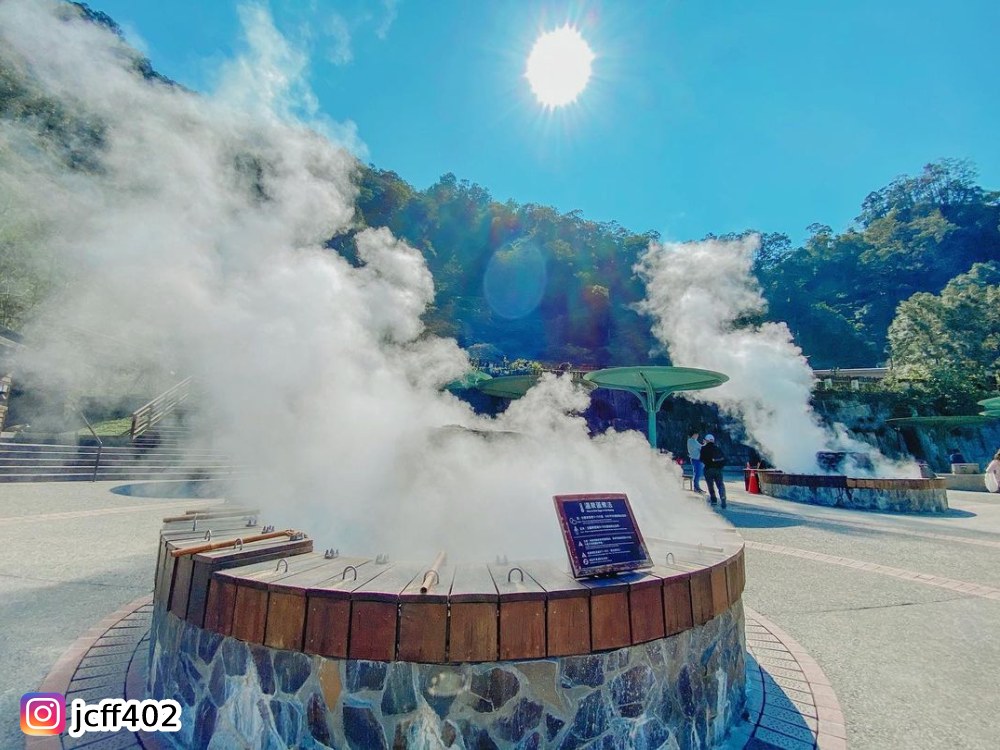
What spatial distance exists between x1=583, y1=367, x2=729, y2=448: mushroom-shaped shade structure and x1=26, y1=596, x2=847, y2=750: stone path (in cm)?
1036

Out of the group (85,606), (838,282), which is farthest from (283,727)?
(838,282)

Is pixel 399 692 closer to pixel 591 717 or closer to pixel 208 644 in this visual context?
pixel 591 717

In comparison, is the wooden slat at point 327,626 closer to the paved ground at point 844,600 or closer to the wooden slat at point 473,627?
the wooden slat at point 473,627

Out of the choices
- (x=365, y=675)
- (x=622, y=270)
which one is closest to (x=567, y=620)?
(x=365, y=675)

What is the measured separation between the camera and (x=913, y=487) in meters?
9.49

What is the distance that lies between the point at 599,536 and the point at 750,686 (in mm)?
1587

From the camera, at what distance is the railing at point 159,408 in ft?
46.9

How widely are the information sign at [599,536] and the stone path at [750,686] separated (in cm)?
105

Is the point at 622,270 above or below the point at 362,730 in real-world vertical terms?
above

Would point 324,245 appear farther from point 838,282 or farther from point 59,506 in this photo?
point 838,282

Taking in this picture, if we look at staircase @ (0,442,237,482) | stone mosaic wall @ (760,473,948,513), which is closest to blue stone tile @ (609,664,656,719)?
stone mosaic wall @ (760,473,948,513)

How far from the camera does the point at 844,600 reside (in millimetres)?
4184

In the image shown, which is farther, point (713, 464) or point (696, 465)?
point (696, 465)

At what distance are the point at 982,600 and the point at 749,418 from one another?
46.0ft
